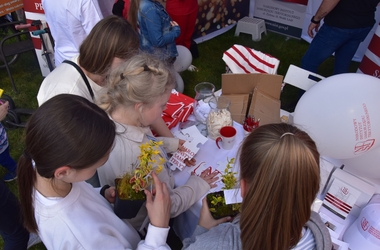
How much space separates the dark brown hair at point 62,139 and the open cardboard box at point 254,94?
1.24 meters

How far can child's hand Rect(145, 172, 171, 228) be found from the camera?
4.09ft

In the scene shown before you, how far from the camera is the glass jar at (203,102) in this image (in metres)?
2.09

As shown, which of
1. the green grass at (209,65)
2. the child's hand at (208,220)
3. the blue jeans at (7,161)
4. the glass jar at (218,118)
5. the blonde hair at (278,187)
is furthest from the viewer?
the green grass at (209,65)

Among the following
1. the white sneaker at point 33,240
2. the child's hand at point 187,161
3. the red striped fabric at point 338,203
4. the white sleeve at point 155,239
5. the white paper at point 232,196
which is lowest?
the white sneaker at point 33,240

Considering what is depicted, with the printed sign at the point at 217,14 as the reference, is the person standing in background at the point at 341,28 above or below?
above

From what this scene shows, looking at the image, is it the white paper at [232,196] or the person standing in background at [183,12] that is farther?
the person standing in background at [183,12]

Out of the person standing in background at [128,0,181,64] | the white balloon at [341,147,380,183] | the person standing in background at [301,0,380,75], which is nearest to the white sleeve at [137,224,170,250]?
the white balloon at [341,147,380,183]

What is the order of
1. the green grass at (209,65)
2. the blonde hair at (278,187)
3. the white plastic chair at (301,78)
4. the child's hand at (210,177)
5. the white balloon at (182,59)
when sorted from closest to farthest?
the blonde hair at (278,187)
the child's hand at (210,177)
the white plastic chair at (301,78)
the white balloon at (182,59)
the green grass at (209,65)

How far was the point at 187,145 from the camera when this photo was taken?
6.13 feet

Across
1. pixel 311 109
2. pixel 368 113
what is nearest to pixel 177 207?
pixel 311 109

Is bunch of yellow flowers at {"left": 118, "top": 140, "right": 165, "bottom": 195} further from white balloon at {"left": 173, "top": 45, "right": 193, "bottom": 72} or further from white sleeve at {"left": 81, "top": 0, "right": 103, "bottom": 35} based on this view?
white balloon at {"left": 173, "top": 45, "right": 193, "bottom": 72}

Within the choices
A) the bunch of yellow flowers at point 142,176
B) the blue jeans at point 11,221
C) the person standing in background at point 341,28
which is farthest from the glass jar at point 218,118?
the person standing in background at point 341,28

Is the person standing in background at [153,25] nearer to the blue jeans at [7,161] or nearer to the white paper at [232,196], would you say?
the blue jeans at [7,161]

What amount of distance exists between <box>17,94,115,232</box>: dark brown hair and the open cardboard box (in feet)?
4.06
